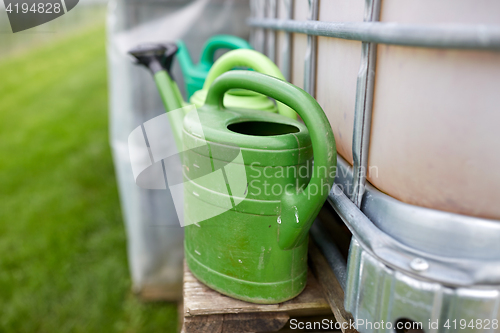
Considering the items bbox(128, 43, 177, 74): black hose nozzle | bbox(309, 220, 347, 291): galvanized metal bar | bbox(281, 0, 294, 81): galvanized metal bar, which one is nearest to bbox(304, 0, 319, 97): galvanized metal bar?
bbox(281, 0, 294, 81): galvanized metal bar

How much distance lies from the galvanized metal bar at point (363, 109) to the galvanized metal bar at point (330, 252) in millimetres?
172

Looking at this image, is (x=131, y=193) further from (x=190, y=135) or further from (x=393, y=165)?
(x=393, y=165)

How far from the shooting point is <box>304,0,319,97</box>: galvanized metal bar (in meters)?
0.89

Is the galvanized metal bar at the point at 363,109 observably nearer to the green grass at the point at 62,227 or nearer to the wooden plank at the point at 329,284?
the wooden plank at the point at 329,284

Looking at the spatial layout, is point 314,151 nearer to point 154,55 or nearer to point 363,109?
point 363,109

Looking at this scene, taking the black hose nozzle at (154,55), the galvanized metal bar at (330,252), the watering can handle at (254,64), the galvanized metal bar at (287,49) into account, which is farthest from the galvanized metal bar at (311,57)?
the black hose nozzle at (154,55)

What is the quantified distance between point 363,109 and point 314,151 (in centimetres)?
10

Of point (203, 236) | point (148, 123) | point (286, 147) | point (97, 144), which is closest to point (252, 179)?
point (286, 147)

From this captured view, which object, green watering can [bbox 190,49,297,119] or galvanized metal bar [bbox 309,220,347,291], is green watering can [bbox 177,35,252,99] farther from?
galvanized metal bar [bbox 309,220,347,291]

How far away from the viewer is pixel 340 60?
2.57 feet

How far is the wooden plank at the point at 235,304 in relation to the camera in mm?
818

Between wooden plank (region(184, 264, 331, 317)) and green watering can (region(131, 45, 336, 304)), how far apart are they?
0.02 metres

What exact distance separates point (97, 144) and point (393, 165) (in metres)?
3.23

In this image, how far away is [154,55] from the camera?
1.17 meters
